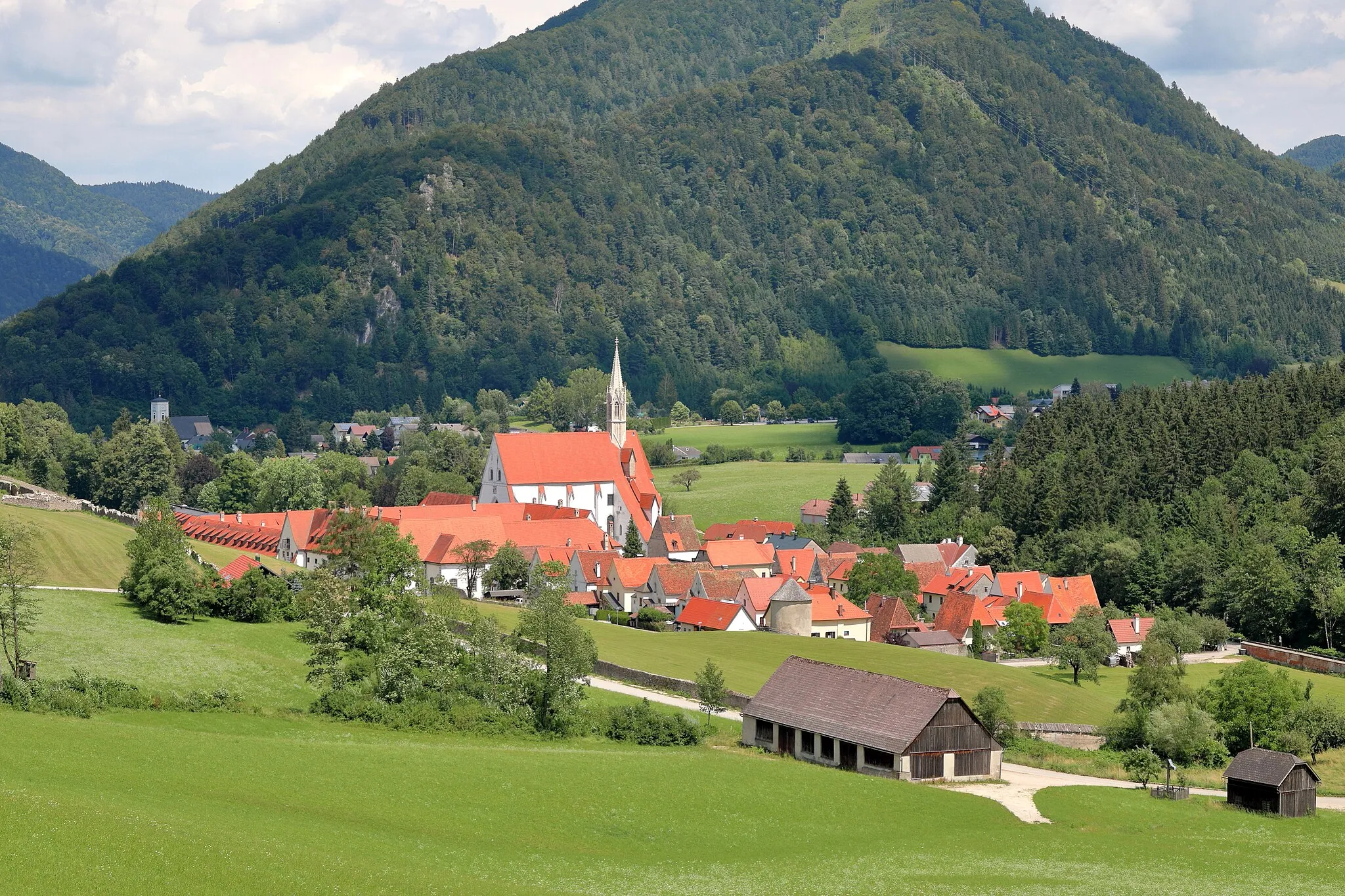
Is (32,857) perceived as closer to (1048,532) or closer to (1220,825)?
(1220,825)

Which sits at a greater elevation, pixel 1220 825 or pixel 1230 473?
pixel 1230 473

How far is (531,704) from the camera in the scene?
50.4m

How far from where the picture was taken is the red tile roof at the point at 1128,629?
86.6 metres

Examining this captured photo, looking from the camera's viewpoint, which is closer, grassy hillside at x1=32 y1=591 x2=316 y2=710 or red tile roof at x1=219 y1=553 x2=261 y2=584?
grassy hillside at x1=32 y1=591 x2=316 y2=710

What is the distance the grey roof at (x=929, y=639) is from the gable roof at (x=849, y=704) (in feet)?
104

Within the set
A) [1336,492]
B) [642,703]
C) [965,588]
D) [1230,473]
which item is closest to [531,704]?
[642,703]

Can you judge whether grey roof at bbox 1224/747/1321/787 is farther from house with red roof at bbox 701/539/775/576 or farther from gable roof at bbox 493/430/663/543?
gable roof at bbox 493/430/663/543

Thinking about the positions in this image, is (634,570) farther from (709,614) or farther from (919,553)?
(919,553)

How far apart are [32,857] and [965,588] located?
76.9 meters

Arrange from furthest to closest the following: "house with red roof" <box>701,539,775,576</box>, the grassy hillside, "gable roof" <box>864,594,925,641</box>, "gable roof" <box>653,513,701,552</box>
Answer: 1. "gable roof" <box>653,513,701,552</box>
2. "house with red roof" <box>701,539,775,576</box>
3. "gable roof" <box>864,594,925,641</box>
4. the grassy hillside

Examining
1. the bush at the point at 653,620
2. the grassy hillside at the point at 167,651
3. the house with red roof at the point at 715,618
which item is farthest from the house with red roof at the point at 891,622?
the grassy hillside at the point at 167,651

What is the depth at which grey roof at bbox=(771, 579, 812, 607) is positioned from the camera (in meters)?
83.5

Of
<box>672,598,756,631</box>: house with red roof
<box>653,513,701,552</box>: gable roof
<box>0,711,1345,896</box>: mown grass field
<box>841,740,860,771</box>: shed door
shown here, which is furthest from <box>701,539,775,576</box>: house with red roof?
<box>0,711,1345,896</box>: mown grass field

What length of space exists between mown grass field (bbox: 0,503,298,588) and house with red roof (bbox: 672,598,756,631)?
22.3 m
